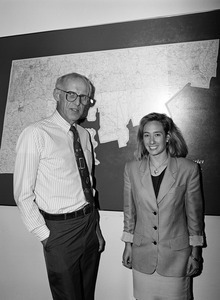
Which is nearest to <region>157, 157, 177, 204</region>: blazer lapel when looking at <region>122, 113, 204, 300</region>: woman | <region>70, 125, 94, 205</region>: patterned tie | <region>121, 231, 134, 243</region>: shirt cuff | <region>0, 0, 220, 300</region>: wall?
<region>122, 113, 204, 300</region>: woman

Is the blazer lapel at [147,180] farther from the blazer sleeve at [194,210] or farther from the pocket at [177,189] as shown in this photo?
the blazer sleeve at [194,210]

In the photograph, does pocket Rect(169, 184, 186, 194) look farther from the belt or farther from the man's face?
the man's face

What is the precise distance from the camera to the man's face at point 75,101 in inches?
74.1

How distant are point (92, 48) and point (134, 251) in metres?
1.67

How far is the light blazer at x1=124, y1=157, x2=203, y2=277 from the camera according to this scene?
1.72 m

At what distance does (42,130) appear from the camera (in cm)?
184

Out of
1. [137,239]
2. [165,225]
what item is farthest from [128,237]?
[165,225]

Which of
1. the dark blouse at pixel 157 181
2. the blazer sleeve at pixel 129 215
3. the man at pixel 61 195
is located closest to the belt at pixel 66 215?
the man at pixel 61 195

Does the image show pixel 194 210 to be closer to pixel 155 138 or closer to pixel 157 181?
pixel 157 181

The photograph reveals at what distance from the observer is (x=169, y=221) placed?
5.70 feet

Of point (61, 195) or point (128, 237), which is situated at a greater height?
point (61, 195)

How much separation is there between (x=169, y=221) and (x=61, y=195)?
737mm

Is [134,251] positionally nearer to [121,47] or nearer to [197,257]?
[197,257]

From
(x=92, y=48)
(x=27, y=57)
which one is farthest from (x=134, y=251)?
(x=27, y=57)
